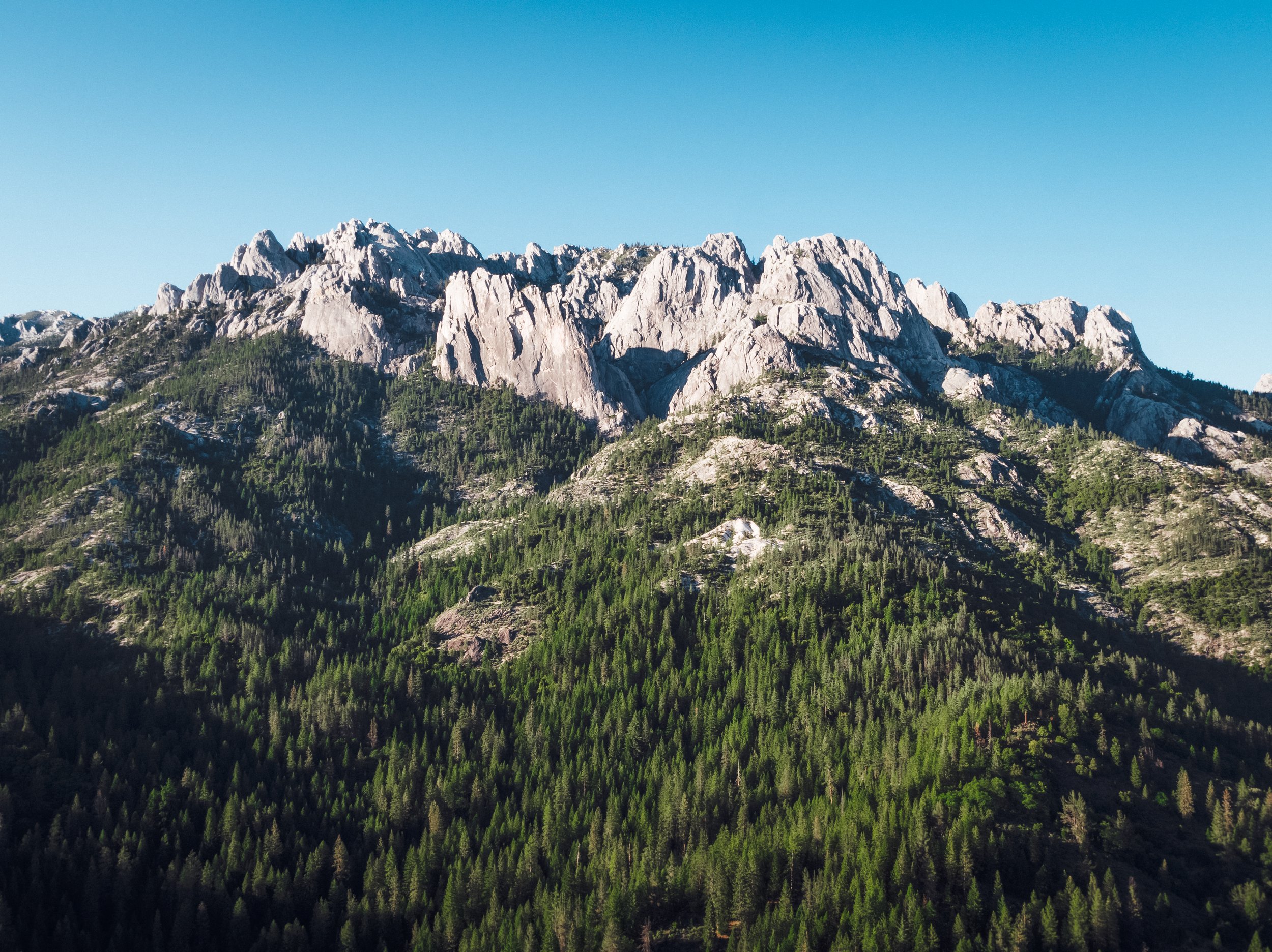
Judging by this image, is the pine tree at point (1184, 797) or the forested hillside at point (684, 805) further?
the pine tree at point (1184, 797)

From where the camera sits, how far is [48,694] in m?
192

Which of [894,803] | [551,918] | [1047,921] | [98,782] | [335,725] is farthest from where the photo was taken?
[335,725]

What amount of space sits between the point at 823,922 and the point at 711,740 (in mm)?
59546

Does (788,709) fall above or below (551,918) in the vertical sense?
above

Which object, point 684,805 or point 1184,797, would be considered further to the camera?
point 684,805

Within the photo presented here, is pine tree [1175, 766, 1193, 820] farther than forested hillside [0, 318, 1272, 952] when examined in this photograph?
Yes

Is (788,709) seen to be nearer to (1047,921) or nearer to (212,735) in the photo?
(1047,921)

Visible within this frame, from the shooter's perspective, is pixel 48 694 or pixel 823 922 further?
pixel 48 694

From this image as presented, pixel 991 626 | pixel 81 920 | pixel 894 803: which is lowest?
pixel 81 920

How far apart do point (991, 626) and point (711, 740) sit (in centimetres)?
7181

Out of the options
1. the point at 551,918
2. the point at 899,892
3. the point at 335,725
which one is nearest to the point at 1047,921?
the point at 899,892

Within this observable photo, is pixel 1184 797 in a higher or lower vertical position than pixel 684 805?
higher

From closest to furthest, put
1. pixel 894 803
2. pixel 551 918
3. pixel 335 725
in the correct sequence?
pixel 551 918
pixel 894 803
pixel 335 725

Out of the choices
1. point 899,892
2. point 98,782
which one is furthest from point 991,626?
point 98,782
